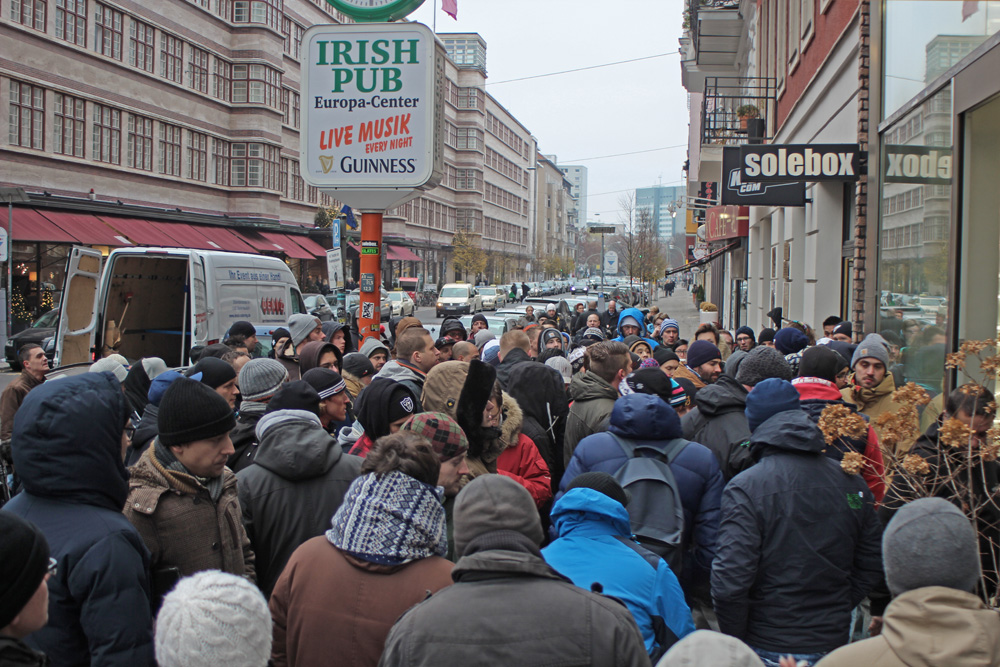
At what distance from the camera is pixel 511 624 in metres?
2.18

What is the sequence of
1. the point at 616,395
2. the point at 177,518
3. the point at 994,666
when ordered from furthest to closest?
the point at 616,395, the point at 177,518, the point at 994,666

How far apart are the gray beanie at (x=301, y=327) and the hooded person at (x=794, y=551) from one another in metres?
6.38

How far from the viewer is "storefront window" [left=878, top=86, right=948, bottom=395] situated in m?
7.52

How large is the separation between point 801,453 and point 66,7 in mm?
33108

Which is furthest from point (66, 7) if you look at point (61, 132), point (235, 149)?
point (235, 149)

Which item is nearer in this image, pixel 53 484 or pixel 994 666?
pixel 994 666

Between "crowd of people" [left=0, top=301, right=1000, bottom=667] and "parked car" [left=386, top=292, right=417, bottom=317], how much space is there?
3798 cm

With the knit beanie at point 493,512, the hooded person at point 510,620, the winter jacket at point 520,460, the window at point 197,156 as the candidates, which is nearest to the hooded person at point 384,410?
the winter jacket at point 520,460

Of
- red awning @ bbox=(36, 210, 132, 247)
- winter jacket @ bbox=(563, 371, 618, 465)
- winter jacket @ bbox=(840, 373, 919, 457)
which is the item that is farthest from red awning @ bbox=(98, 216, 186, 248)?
winter jacket @ bbox=(840, 373, 919, 457)

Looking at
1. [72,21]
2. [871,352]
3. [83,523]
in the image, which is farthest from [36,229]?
[83,523]

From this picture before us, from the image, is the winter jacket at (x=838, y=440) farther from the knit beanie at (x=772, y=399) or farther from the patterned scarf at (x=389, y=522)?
the patterned scarf at (x=389, y=522)

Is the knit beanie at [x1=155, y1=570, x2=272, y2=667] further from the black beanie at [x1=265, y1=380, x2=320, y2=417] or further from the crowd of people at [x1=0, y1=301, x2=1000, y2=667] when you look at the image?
the black beanie at [x1=265, y1=380, x2=320, y2=417]

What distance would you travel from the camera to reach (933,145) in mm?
7836

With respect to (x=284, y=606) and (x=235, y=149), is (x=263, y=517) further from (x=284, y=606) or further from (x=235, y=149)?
(x=235, y=149)
